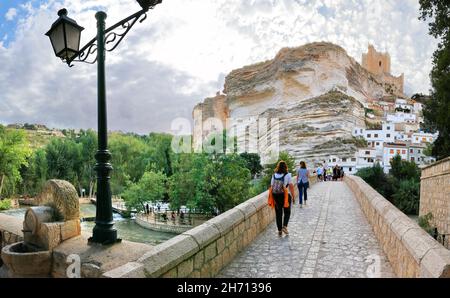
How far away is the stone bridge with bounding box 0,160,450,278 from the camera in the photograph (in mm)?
3258

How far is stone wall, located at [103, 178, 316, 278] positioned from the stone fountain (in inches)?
72.6

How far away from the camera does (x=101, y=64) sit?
452 centimetres

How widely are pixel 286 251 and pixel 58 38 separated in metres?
4.53

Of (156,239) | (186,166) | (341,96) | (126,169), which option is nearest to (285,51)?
(341,96)

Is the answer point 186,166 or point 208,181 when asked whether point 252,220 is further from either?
point 186,166

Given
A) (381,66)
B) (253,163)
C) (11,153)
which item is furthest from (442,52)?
(381,66)

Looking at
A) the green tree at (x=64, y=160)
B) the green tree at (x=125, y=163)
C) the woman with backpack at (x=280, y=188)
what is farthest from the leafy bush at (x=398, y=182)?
the green tree at (x=64, y=160)

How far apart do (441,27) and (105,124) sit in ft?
65.4

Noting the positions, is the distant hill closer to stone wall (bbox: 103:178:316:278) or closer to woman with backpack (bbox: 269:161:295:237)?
woman with backpack (bbox: 269:161:295:237)

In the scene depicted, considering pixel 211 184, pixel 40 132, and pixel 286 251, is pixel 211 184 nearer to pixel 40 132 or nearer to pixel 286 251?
pixel 286 251

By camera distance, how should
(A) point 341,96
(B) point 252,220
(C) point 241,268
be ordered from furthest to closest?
(A) point 341,96, (B) point 252,220, (C) point 241,268

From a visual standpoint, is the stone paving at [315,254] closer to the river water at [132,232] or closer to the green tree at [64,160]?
the river water at [132,232]

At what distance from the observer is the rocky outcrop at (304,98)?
78.4 meters
